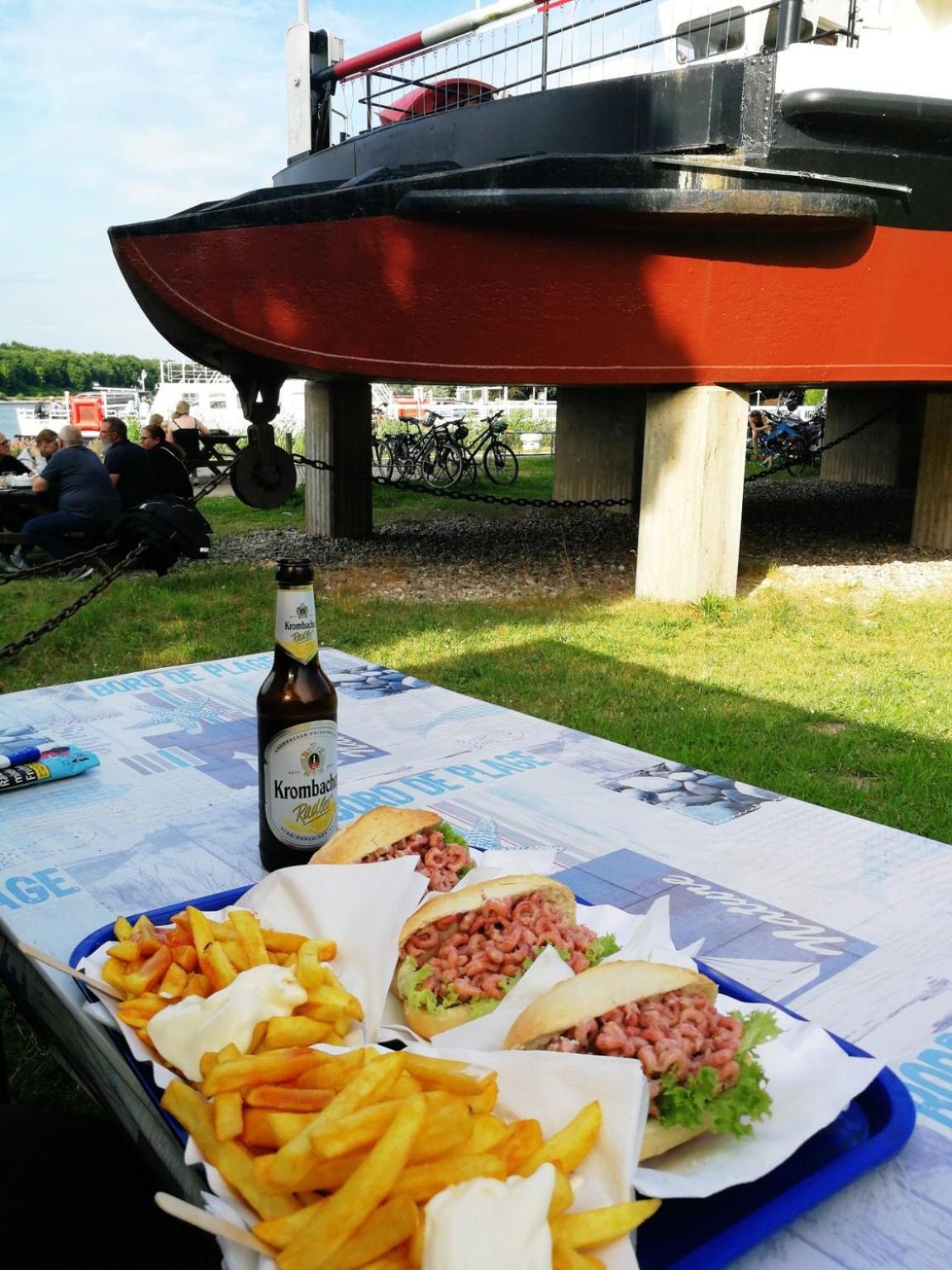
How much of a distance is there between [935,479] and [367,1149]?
331 inches

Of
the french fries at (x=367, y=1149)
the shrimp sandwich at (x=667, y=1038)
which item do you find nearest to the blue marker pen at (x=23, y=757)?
the french fries at (x=367, y=1149)

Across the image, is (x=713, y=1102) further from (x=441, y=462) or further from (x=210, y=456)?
(x=441, y=462)

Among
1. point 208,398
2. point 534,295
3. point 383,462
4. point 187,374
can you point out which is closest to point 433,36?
point 534,295

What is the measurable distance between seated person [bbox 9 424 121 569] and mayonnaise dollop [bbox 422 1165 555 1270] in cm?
772

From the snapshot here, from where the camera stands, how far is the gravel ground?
747 cm

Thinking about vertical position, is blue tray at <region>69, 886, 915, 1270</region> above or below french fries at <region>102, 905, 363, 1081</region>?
below

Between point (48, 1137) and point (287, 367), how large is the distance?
20.4 ft

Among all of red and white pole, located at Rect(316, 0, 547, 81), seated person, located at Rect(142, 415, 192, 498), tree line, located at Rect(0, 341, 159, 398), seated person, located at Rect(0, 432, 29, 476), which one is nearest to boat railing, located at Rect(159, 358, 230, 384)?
seated person, located at Rect(0, 432, 29, 476)

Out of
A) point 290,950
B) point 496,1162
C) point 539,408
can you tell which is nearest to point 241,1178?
point 496,1162

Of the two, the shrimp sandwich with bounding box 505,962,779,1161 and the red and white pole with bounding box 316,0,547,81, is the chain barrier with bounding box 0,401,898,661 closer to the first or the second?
the red and white pole with bounding box 316,0,547,81

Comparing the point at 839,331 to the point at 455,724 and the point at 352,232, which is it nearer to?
the point at 352,232

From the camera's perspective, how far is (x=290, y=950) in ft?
3.90

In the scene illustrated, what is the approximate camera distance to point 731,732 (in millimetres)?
4449

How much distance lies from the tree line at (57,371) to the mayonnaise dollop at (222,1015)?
109345 millimetres
